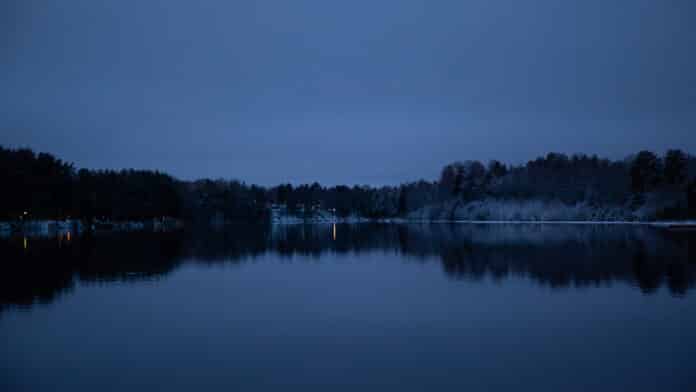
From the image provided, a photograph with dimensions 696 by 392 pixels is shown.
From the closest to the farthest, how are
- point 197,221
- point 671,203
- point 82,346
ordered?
point 82,346, point 671,203, point 197,221

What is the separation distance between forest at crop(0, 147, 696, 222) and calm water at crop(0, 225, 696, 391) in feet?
166

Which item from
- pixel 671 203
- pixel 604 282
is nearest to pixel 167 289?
pixel 604 282

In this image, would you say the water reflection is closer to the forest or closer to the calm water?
the calm water

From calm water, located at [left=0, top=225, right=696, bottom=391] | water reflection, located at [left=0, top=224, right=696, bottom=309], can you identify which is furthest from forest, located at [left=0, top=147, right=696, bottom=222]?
calm water, located at [left=0, top=225, right=696, bottom=391]

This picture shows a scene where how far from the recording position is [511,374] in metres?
8.52

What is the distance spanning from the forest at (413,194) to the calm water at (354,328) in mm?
50451

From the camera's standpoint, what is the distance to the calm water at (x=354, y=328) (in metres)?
8.48

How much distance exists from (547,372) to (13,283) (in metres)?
17.2

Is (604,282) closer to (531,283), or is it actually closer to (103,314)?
(531,283)

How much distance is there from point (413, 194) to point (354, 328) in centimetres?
12158

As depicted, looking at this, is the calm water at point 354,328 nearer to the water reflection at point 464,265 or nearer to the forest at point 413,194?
the water reflection at point 464,265

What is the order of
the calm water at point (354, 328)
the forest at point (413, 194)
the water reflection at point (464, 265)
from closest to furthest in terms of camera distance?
the calm water at point (354, 328) < the water reflection at point (464, 265) < the forest at point (413, 194)

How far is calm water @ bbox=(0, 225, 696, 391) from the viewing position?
8.48 meters

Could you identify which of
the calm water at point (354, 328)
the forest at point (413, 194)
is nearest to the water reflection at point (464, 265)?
the calm water at point (354, 328)
